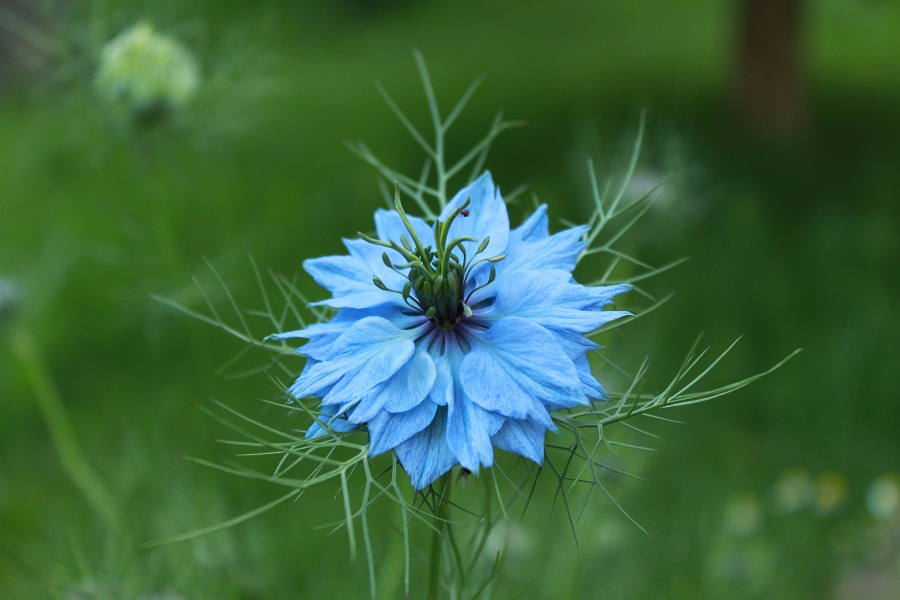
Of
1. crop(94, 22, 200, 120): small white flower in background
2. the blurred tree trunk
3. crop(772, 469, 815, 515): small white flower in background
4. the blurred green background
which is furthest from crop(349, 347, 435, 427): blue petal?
the blurred tree trunk

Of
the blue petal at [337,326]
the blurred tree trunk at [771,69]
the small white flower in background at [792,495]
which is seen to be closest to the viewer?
the blue petal at [337,326]

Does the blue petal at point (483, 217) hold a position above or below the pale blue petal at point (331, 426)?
above

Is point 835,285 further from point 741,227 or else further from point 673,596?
point 673,596

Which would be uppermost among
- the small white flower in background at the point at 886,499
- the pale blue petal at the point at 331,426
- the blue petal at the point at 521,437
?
the pale blue petal at the point at 331,426

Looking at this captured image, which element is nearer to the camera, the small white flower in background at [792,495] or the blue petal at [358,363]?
the blue petal at [358,363]

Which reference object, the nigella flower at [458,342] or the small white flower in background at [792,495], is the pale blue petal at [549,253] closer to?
the nigella flower at [458,342]

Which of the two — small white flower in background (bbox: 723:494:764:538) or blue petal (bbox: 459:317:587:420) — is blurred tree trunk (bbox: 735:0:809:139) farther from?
blue petal (bbox: 459:317:587:420)

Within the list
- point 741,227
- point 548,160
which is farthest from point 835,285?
point 548,160

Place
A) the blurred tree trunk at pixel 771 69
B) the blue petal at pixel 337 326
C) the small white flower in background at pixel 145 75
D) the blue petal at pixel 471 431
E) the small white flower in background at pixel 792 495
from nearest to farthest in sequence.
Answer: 1. the blue petal at pixel 471 431
2. the blue petal at pixel 337 326
3. the small white flower in background at pixel 145 75
4. the small white flower in background at pixel 792 495
5. the blurred tree trunk at pixel 771 69

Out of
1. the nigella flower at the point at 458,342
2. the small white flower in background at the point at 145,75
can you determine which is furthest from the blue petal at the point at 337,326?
the small white flower in background at the point at 145,75
